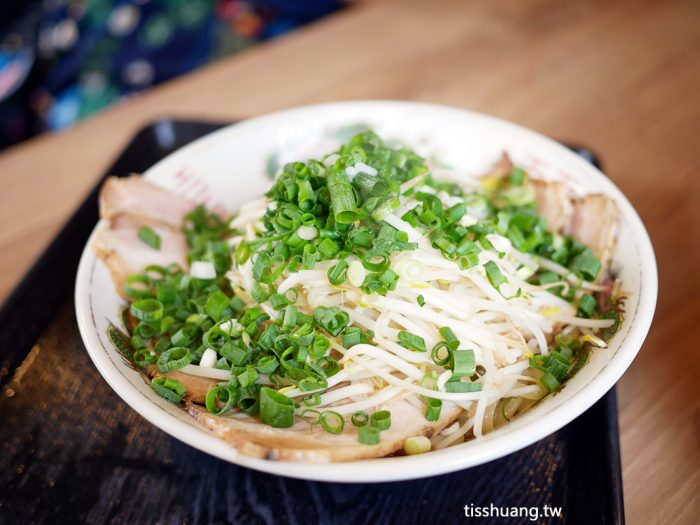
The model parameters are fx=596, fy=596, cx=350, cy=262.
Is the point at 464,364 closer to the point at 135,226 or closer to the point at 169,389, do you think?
the point at 169,389

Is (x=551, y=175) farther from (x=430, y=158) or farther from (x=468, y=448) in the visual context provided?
(x=468, y=448)

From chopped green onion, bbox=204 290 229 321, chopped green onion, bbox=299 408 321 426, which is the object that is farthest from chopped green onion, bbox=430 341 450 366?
chopped green onion, bbox=204 290 229 321

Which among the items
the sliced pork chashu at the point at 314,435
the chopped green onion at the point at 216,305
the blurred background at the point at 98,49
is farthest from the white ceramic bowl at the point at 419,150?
the blurred background at the point at 98,49

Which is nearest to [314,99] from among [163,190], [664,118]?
[163,190]

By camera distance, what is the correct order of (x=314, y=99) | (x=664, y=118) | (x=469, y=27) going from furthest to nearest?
1. (x=469, y=27)
2. (x=314, y=99)
3. (x=664, y=118)

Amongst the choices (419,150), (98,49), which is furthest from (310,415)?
(98,49)

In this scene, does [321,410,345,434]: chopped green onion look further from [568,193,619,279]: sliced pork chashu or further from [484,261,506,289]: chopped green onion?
[568,193,619,279]: sliced pork chashu

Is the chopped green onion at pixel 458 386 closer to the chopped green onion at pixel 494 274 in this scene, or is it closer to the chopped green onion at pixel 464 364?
the chopped green onion at pixel 464 364
